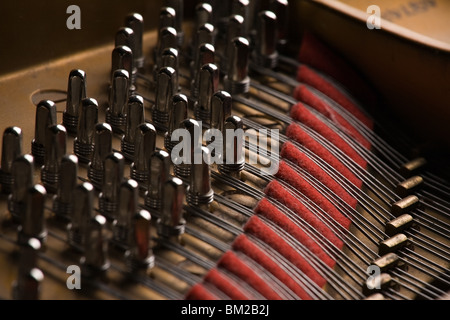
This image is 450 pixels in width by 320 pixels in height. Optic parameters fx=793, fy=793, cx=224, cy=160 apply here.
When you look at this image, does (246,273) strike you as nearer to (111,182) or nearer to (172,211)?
(172,211)

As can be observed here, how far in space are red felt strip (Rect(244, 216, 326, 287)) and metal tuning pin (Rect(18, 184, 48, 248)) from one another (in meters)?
0.36

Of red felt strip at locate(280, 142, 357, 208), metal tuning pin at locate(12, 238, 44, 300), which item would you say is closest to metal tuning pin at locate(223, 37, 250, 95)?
red felt strip at locate(280, 142, 357, 208)

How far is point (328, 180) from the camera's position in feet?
5.29

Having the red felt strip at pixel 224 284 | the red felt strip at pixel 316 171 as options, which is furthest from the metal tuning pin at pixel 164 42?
the red felt strip at pixel 224 284

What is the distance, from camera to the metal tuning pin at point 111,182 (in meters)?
1.41

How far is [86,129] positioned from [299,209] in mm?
445

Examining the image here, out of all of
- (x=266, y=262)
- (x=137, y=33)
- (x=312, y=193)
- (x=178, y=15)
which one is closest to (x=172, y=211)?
(x=266, y=262)

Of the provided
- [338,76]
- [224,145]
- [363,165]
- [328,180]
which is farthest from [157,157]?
[338,76]

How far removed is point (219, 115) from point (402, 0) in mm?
632

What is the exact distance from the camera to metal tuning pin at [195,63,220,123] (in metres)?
1.68

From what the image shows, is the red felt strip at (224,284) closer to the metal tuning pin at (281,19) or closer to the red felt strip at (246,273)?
the red felt strip at (246,273)

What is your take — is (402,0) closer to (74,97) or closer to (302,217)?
(302,217)

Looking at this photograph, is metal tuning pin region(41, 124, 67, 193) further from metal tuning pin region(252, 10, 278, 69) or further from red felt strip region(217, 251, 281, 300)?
metal tuning pin region(252, 10, 278, 69)

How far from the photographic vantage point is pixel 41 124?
5.04 feet
